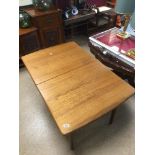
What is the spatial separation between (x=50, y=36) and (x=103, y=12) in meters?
1.04

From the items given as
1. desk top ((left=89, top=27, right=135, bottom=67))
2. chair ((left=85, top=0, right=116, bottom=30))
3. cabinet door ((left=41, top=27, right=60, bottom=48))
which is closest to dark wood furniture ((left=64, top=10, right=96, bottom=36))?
chair ((left=85, top=0, right=116, bottom=30))

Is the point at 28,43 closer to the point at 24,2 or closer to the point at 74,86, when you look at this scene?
the point at 24,2

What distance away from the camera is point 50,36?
97.7 inches

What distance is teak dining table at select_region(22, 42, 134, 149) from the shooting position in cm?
111

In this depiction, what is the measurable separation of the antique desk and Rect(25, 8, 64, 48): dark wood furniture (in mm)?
930

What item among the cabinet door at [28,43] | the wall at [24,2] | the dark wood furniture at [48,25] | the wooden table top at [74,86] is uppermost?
the wall at [24,2]

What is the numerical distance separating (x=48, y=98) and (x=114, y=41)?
2.82ft

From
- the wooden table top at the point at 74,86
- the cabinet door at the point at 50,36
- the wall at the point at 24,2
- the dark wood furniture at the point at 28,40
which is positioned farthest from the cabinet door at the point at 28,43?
the wooden table top at the point at 74,86

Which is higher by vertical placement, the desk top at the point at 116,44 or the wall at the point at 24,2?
the wall at the point at 24,2

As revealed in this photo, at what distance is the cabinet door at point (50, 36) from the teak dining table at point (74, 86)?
75cm

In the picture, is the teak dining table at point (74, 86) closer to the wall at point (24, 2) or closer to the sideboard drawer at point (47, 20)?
the sideboard drawer at point (47, 20)

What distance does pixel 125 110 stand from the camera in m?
1.72

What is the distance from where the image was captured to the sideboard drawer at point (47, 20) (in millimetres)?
2267
